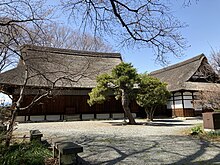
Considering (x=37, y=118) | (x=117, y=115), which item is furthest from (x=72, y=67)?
(x=117, y=115)

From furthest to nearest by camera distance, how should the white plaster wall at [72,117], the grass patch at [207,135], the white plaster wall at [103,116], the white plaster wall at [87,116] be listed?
the white plaster wall at [103,116] < the white plaster wall at [87,116] < the white plaster wall at [72,117] < the grass patch at [207,135]

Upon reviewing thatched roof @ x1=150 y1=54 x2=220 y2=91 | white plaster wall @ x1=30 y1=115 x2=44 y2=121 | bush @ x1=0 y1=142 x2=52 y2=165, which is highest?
thatched roof @ x1=150 y1=54 x2=220 y2=91

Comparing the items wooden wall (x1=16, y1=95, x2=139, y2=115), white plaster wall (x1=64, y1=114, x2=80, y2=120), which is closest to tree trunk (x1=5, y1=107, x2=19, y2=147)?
wooden wall (x1=16, y1=95, x2=139, y2=115)

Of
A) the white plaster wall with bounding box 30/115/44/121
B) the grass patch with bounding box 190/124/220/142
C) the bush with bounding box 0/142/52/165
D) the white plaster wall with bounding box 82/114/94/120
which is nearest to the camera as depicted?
the bush with bounding box 0/142/52/165

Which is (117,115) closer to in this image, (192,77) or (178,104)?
(178,104)

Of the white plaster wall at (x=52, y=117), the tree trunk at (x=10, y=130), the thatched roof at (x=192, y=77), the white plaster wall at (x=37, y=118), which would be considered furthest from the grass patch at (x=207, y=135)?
the white plaster wall at (x=37, y=118)

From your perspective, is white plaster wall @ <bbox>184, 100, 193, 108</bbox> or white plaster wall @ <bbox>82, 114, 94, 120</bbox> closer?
white plaster wall @ <bbox>82, 114, 94, 120</bbox>

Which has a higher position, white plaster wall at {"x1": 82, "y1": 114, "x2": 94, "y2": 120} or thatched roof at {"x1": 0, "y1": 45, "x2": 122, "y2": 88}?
thatched roof at {"x1": 0, "y1": 45, "x2": 122, "y2": 88}

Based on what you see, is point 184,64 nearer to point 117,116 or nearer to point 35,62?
point 117,116

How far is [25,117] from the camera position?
1627 cm

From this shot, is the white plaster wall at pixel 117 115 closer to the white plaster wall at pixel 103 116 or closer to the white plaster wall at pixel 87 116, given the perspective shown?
the white plaster wall at pixel 103 116

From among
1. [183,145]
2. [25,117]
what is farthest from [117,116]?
[183,145]

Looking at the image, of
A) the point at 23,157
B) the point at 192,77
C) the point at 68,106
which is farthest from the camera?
the point at 192,77

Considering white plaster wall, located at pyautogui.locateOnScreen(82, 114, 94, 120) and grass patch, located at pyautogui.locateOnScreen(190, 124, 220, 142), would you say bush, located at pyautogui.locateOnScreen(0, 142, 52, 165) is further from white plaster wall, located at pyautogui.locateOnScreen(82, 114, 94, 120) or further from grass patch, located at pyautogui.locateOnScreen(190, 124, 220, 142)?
white plaster wall, located at pyautogui.locateOnScreen(82, 114, 94, 120)
